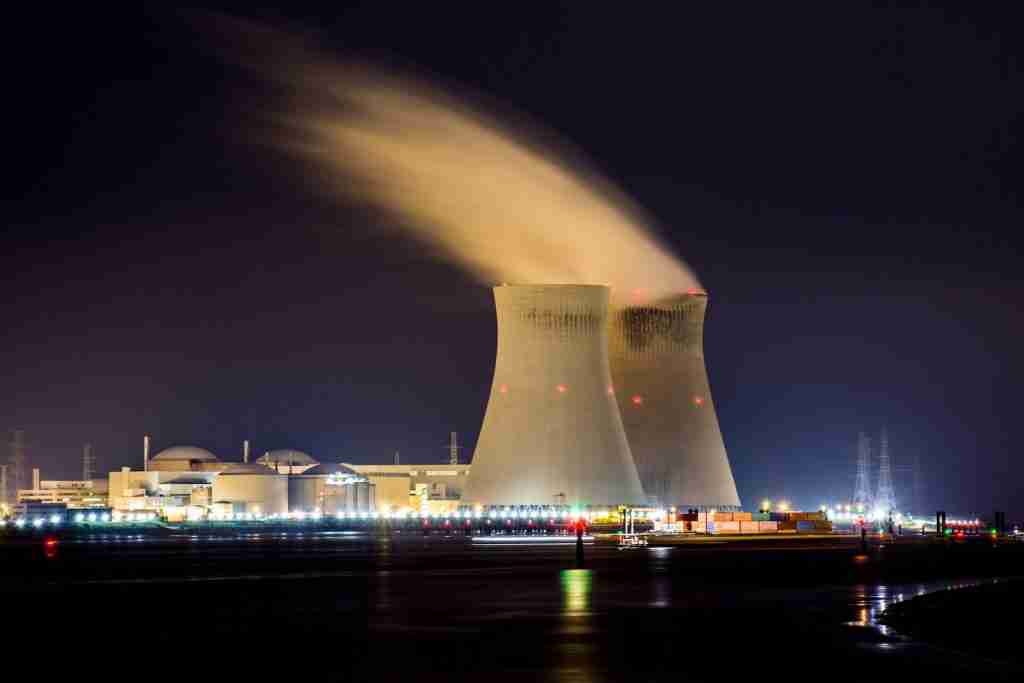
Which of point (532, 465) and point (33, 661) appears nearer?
point (33, 661)

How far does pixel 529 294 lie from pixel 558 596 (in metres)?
62.0

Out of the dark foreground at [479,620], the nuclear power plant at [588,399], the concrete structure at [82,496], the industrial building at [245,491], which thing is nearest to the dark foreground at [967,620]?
the dark foreground at [479,620]

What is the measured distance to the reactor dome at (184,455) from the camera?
564 ft

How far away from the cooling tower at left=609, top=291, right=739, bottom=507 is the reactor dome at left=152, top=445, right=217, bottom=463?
A: 77.0 metres

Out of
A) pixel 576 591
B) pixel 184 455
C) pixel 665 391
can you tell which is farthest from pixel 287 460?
pixel 576 591

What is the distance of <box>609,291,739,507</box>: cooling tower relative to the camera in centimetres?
10444

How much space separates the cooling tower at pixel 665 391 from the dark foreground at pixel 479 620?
5794 centimetres

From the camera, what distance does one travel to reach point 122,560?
164ft

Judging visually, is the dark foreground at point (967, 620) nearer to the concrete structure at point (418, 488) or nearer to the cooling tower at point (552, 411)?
the cooling tower at point (552, 411)

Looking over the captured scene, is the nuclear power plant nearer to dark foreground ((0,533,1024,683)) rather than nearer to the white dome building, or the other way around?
dark foreground ((0,533,1024,683))

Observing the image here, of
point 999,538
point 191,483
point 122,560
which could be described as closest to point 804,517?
point 999,538

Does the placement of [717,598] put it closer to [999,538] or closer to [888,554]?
[888,554]

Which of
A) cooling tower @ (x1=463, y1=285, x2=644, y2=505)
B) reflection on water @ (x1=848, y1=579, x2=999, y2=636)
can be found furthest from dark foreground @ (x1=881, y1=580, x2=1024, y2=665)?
cooling tower @ (x1=463, y1=285, x2=644, y2=505)

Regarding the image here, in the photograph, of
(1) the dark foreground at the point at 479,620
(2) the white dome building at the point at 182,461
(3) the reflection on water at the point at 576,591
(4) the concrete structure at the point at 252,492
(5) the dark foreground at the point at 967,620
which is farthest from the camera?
(2) the white dome building at the point at 182,461
